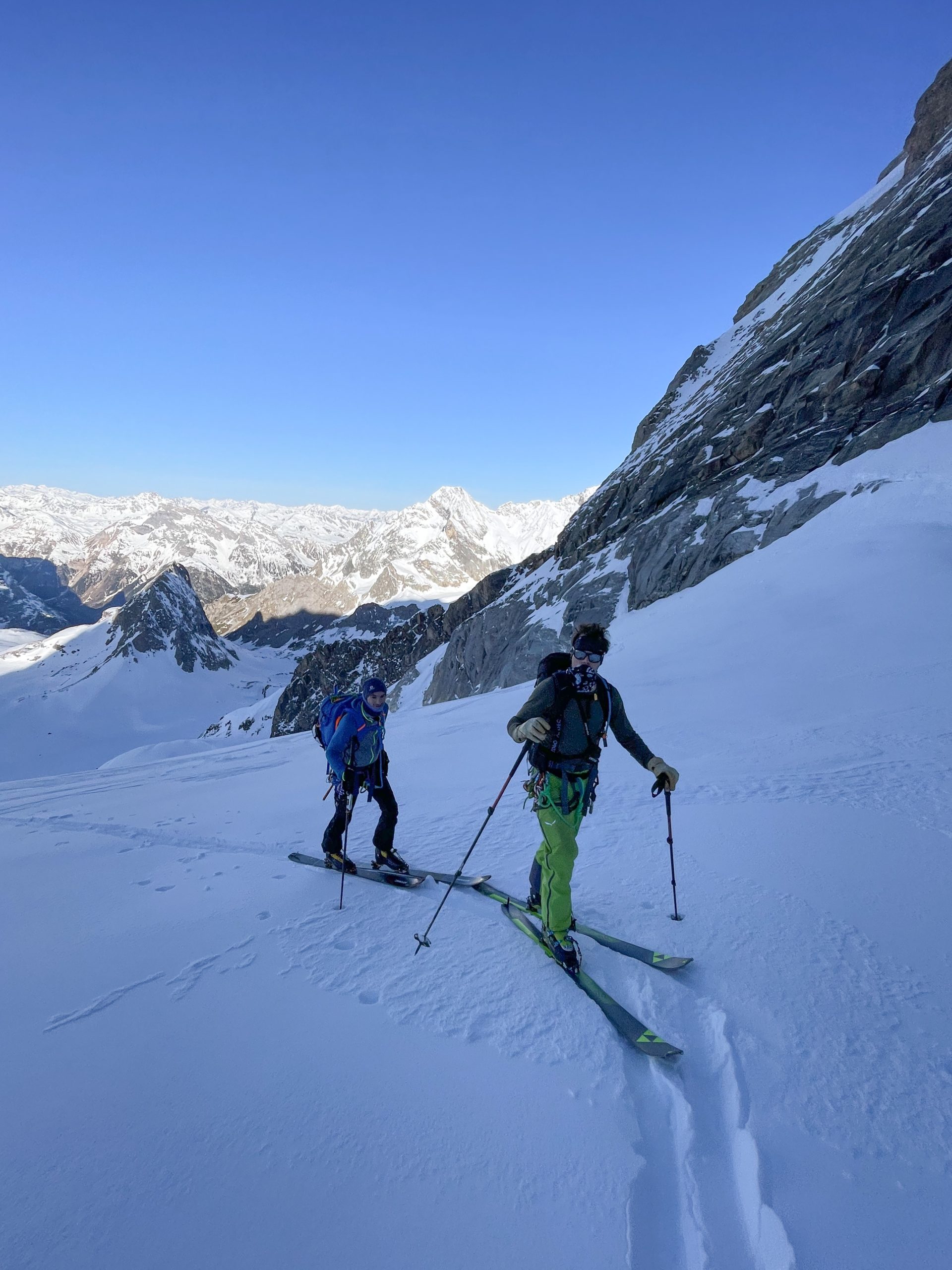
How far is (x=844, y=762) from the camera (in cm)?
688

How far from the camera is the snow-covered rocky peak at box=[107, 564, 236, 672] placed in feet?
449

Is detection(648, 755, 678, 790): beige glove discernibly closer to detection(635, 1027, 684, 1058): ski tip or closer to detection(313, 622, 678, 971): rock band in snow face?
detection(313, 622, 678, 971): rock band in snow face

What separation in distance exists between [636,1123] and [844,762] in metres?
5.67

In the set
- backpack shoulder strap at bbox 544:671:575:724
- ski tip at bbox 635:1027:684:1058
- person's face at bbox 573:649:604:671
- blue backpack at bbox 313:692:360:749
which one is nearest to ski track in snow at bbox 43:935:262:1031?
blue backpack at bbox 313:692:360:749

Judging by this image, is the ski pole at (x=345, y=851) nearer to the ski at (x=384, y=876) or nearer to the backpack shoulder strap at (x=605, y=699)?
the ski at (x=384, y=876)

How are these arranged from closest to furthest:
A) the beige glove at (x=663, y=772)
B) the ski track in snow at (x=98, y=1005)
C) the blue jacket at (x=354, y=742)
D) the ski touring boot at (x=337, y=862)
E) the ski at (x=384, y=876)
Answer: the ski track in snow at (x=98, y=1005), the beige glove at (x=663, y=772), the ski at (x=384, y=876), the ski touring boot at (x=337, y=862), the blue jacket at (x=354, y=742)

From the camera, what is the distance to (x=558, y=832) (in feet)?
13.6

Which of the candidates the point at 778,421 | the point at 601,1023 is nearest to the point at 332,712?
the point at 601,1023

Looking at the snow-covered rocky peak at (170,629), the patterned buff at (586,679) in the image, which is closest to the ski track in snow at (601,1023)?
the patterned buff at (586,679)

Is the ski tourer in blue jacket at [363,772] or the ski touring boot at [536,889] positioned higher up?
the ski tourer in blue jacket at [363,772]

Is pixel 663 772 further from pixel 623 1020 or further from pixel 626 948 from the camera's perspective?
pixel 623 1020

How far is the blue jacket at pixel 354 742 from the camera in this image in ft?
19.0

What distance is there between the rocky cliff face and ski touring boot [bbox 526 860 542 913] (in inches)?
800

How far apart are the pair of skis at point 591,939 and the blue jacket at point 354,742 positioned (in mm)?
1053
